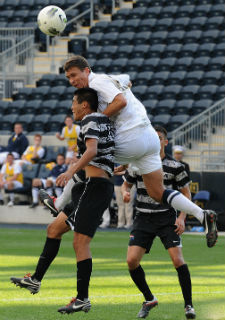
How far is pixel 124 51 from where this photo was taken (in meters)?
27.4

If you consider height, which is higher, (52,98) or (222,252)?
(52,98)

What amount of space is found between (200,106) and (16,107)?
Result: 6130mm

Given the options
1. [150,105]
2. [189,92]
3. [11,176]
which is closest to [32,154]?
[11,176]

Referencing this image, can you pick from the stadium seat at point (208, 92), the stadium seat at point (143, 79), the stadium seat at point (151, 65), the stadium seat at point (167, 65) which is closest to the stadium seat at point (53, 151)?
the stadium seat at point (143, 79)

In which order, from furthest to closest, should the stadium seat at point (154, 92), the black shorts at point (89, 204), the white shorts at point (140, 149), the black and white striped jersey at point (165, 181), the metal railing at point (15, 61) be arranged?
the metal railing at point (15, 61), the stadium seat at point (154, 92), the black and white striped jersey at point (165, 181), the white shorts at point (140, 149), the black shorts at point (89, 204)

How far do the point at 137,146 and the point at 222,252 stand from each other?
308 inches

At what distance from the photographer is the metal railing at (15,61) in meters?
27.8

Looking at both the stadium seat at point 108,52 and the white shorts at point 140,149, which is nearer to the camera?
the white shorts at point 140,149

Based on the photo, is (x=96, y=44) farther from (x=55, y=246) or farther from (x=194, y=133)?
(x=55, y=246)

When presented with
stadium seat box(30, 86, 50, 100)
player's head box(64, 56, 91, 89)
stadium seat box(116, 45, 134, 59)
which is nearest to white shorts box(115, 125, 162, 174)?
player's head box(64, 56, 91, 89)

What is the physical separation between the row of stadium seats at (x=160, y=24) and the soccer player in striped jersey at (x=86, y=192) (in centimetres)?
2046

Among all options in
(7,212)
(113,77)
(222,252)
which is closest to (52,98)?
(7,212)

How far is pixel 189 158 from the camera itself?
71.9 ft

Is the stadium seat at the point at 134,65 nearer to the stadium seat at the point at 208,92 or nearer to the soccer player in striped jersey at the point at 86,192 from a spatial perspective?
the stadium seat at the point at 208,92
